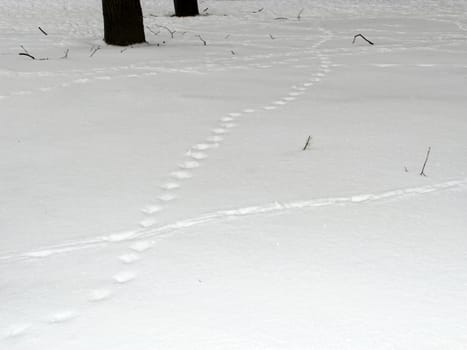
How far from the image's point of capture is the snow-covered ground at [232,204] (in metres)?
1.48

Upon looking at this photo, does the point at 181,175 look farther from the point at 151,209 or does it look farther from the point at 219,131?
the point at 219,131

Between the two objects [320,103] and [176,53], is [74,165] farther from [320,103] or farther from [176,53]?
[176,53]

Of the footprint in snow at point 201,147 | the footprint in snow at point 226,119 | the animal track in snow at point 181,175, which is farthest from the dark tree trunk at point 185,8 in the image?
the animal track in snow at point 181,175

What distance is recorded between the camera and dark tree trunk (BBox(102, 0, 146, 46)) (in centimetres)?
→ 518

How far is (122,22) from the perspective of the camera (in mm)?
5305

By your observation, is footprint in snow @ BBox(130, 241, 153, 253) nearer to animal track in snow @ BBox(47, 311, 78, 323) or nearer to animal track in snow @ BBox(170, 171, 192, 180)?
animal track in snow @ BBox(47, 311, 78, 323)

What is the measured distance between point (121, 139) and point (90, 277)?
4.05 ft

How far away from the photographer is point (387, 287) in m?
1.60

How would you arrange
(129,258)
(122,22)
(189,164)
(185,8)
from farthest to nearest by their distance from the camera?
(185,8) → (122,22) → (189,164) → (129,258)

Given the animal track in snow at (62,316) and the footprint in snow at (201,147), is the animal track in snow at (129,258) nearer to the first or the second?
Result: the animal track in snow at (62,316)

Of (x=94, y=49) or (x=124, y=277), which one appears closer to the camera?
(x=124, y=277)

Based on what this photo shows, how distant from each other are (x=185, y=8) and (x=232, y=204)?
236 inches

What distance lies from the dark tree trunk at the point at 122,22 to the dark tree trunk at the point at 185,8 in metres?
2.36

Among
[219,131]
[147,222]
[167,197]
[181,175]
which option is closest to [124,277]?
[147,222]
